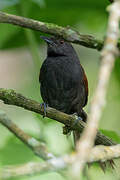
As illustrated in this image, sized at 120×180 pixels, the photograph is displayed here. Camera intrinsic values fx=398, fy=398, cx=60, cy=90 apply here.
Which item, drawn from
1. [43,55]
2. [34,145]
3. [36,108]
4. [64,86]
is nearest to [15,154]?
[36,108]

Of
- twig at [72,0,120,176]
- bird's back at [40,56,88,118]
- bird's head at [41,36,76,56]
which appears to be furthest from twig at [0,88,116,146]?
bird's head at [41,36,76,56]

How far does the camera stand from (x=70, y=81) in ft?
15.5

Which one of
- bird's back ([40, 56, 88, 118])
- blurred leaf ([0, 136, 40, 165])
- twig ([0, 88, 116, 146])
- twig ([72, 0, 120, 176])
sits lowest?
blurred leaf ([0, 136, 40, 165])

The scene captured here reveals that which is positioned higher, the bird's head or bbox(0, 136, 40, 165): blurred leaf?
the bird's head

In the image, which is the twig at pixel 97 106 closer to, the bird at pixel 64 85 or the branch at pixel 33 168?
the branch at pixel 33 168

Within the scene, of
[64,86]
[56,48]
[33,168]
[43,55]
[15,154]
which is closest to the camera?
[33,168]

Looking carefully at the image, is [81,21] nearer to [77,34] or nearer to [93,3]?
[93,3]

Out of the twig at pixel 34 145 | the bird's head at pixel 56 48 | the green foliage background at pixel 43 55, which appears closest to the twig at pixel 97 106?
the twig at pixel 34 145

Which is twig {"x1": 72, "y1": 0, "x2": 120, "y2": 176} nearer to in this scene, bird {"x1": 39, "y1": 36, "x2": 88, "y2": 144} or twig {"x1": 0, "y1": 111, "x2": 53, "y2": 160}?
twig {"x1": 0, "y1": 111, "x2": 53, "y2": 160}

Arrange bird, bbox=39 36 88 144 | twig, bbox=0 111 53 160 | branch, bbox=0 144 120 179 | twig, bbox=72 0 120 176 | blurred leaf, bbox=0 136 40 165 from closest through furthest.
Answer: twig, bbox=72 0 120 176
branch, bbox=0 144 120 179
twig, bbox=0 111 53 160
blurred leaf, bbox=0 136 40 165
bird, bbox=39 36 88 144

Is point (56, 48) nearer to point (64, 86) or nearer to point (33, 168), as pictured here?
point (64, 86)

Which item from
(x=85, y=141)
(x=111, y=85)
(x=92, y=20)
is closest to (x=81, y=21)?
(x=92, y=20)

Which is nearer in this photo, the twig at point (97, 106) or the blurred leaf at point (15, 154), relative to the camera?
the twig at point (97, 106)

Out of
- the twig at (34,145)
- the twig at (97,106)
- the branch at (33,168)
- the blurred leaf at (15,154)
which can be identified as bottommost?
the blurred leaf at (15,154)
